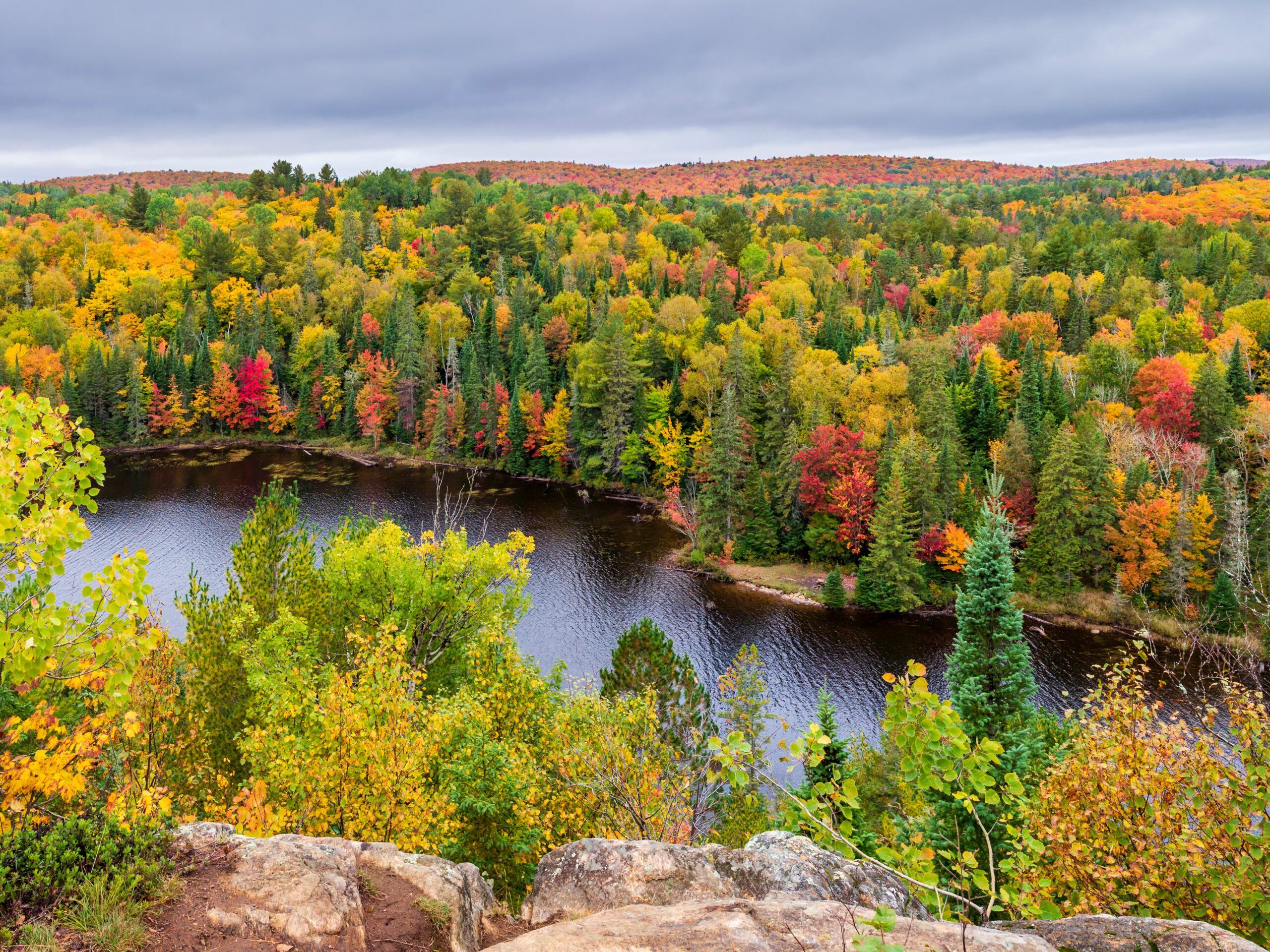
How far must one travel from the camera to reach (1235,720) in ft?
31.8

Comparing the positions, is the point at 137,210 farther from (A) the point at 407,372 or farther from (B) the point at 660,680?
(B) the point at 660,680

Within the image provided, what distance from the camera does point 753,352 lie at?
68.4m

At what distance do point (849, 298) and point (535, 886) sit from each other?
313ft

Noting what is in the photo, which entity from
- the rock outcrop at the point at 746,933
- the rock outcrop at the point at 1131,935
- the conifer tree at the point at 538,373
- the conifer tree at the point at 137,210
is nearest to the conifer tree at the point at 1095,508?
the rock outcrop at the point at 1131,935

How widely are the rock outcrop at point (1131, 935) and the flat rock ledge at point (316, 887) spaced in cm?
616

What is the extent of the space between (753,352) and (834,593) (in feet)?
89.4

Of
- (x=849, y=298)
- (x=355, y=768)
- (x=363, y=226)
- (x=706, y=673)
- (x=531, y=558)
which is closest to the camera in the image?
→ (x=355, y=768)

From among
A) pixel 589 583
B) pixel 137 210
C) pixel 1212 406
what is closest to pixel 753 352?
pixel 589 583

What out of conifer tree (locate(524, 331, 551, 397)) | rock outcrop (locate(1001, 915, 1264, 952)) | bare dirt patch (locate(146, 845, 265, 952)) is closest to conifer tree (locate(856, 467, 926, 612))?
rock outcrop (locate(1001, 915, 1264, 952))

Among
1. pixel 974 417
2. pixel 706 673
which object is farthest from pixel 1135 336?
pixel 706 673

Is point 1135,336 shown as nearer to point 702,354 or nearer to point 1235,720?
point 702,354

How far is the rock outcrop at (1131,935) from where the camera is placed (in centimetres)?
659

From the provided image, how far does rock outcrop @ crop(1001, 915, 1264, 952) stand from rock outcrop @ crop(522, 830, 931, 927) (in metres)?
2.27

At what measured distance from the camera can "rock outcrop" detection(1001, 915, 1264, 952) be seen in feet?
21.6
